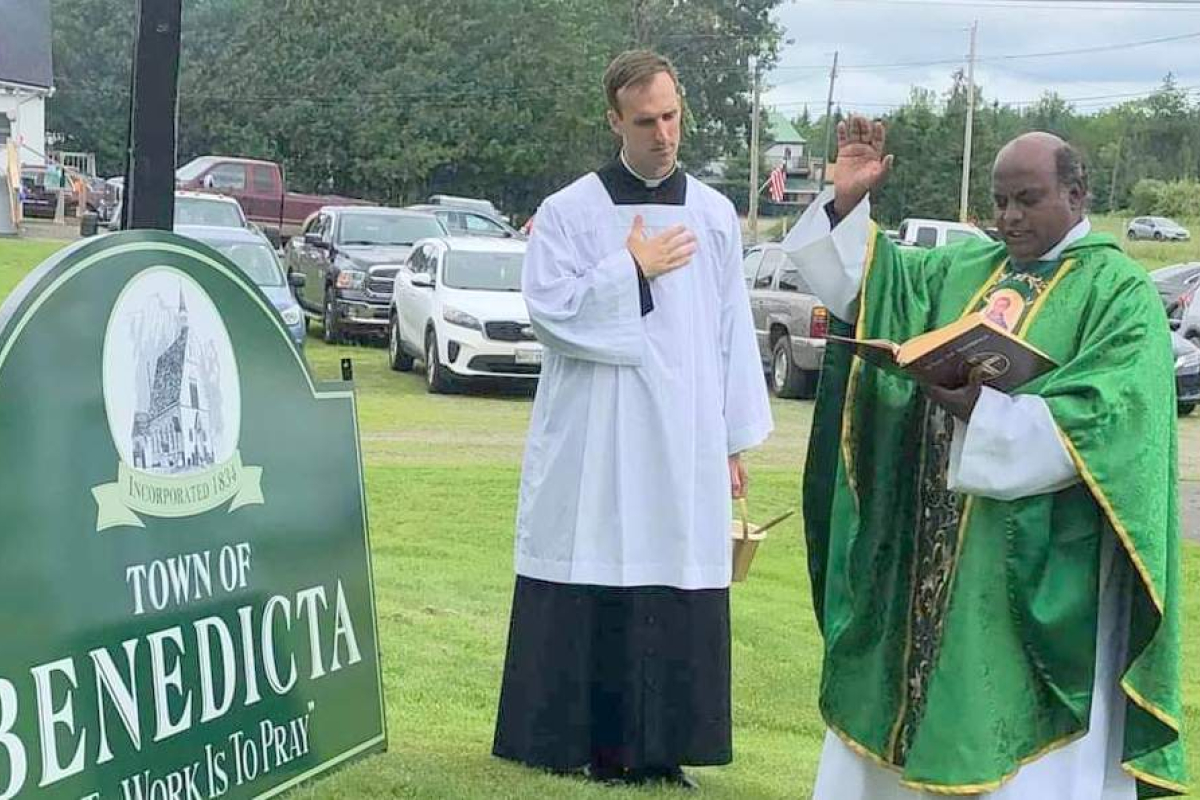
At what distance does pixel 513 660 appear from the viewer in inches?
187

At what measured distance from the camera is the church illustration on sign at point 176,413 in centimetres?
336

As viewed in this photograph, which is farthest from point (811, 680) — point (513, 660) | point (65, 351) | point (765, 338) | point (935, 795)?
point (765, 338)

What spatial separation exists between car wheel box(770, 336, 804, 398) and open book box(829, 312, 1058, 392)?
48.2 feet

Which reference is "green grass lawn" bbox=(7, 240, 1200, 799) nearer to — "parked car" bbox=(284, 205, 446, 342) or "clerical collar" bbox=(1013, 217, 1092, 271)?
"clerical collar" bbox=(1013, 217, 1092, 271)

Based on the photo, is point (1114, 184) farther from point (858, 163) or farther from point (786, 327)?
point (858, 163)

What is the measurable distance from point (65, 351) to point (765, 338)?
16196mm

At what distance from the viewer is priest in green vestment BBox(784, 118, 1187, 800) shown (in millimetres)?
3672

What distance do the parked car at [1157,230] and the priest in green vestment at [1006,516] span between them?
52.5 m

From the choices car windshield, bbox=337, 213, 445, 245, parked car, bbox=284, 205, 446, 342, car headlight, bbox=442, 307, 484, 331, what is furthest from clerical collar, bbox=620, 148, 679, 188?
car windshield, bbox=337, 213, 445, 245

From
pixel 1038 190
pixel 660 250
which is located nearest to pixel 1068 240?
pixel 1038 190

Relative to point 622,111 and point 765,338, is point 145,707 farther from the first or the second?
point 765,338

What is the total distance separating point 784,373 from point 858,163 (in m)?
14.6

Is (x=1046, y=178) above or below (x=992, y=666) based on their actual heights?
above

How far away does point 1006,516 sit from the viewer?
380cm
